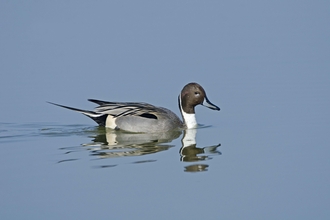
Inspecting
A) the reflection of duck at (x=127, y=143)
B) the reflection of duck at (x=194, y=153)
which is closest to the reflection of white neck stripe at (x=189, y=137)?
the reflection of duck at (x=194, y=153)

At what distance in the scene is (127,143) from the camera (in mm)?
9977

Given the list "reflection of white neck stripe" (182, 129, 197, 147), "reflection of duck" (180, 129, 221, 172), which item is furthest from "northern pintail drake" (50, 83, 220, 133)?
"reflection of duck" (180, 129, 221, 172)

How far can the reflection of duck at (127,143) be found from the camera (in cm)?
923

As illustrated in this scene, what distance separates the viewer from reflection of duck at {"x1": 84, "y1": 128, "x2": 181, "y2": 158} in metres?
9.23

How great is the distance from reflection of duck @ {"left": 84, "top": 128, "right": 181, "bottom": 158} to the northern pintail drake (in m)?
0.12

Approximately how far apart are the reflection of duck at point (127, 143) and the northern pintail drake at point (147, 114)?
12cm

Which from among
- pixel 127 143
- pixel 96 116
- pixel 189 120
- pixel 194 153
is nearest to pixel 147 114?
pixel 189 120

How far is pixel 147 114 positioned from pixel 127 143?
108cm

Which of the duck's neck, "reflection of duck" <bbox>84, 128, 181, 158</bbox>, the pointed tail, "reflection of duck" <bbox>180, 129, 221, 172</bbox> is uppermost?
the pointed tail

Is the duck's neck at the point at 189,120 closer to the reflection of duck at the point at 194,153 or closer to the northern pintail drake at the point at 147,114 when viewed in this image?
the northern pintail drake at the point at 147,114

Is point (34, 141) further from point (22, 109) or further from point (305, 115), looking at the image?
point (305, 115)

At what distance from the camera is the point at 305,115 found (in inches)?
433

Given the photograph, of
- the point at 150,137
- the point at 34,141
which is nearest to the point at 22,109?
the point at 34,141

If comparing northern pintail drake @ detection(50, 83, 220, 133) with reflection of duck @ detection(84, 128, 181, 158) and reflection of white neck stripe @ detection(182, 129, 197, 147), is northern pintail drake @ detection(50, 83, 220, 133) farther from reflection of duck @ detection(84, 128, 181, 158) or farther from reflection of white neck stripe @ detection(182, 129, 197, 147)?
reflection of white neck stripe @ detection(182, 129, 197, 147)
